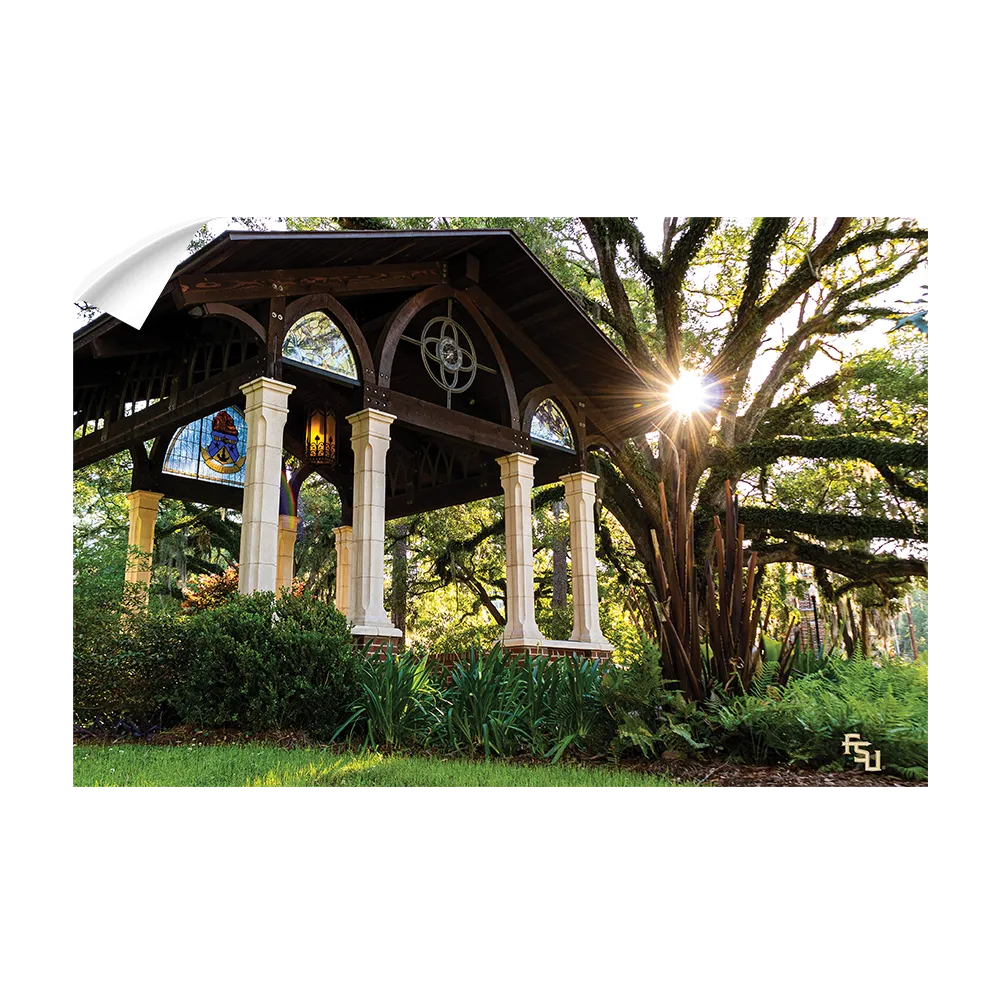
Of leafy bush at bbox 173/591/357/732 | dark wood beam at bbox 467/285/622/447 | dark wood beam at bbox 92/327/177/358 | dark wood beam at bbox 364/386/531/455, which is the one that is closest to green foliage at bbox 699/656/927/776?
leafy bush at bbox 173/591/357/732

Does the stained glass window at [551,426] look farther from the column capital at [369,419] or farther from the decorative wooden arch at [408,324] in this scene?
the column capital at [369,419]

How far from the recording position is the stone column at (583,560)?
12047mm

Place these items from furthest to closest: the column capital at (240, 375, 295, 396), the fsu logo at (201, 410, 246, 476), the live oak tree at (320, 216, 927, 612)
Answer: the fsu logo at (201, 410, 246, 476), the column capital at (240, 375, 295, 396), the live oak tree at (320, 216, 927, 612)

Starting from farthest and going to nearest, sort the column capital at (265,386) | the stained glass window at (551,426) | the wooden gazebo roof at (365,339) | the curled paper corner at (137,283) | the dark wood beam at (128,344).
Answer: the stained glass window at (551,426), the dark wood beam at (128,344), the wooden gazebo roof at (365,339), the column capital at (265,386), the curled paper corner at (137,283)

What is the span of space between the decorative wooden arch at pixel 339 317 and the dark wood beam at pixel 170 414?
2.32ft

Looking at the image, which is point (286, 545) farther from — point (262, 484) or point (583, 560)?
point (262, 484)

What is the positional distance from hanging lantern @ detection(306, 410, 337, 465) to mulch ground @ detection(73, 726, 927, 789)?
248 inches

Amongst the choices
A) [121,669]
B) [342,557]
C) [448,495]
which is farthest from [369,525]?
[342,557]

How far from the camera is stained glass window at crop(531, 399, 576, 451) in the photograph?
12.5m

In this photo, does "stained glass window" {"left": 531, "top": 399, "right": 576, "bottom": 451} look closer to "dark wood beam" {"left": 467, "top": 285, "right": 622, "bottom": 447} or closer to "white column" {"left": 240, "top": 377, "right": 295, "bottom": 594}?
"dark wood beam" {"left": 467, "top": 285, "right": 622, "bottom": 447}

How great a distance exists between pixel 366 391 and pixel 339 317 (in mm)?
916

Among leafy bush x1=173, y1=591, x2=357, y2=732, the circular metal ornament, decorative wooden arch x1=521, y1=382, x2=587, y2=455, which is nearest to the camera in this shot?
leafy bush x1=173, y1=591, x2=357, y2=732

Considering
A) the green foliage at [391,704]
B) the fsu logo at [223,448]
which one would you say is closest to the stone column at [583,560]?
the green foliage at [391,704]

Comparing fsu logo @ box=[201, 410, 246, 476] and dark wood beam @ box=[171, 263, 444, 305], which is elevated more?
dark wood beam @ box=[171, 263, 444, 305]
